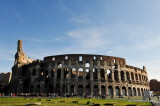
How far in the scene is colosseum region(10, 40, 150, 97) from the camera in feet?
155

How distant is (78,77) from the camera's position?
48.5 metres

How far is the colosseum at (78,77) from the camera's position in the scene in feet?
155

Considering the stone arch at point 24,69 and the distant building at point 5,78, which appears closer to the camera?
the stone arch at point 24,69

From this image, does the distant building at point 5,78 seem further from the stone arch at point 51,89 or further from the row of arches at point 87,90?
the stone arch at point 51,89

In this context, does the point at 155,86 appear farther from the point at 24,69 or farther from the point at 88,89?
the point at 24,69

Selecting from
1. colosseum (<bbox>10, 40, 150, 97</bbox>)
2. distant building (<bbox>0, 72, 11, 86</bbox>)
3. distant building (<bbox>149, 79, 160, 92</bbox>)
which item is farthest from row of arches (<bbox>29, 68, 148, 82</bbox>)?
distant building (<bbox>149, 79, 160, 92</bbox>)

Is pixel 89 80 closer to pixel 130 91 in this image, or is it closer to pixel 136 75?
pixel 130 91

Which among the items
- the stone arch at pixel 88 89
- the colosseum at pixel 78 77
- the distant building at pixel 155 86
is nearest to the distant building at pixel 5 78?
the colosseum at pixel 78 77

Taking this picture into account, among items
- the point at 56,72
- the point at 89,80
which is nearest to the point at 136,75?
the point at 89,80

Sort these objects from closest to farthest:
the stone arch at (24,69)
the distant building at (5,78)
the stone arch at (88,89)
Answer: the stone arch at (88,89)
the stone arch at (24,69)
the distant building at (5,78)

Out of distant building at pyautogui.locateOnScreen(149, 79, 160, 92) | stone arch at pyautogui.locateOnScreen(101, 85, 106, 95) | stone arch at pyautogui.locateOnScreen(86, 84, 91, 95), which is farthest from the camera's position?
distant building at pyautogui.locateOnScreen(149, 79, 160, 92)

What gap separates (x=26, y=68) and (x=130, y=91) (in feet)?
114

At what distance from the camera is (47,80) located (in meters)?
49.1

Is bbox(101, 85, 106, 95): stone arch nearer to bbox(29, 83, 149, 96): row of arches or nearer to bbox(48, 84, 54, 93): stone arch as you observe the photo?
bbox(29, 83, 149, 96): row of arches
